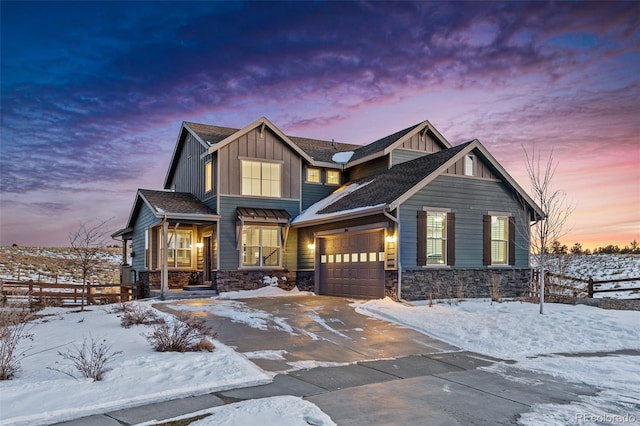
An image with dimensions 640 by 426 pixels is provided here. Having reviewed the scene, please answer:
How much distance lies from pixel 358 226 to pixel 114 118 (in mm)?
14221

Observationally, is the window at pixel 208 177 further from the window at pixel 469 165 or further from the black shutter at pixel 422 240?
the window at pixel 469 165

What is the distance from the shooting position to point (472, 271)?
17.5 metres

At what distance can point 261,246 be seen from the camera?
21.0m

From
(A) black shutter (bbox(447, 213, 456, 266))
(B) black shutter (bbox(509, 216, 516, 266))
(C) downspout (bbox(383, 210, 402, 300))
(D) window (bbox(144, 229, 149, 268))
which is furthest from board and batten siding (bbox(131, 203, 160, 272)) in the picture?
(B) black shutter (bbox(509, 216, 516, 266))

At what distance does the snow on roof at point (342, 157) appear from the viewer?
23355 mm

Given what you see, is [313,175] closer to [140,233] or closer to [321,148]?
[321,148]

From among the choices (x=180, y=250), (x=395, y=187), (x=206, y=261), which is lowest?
(x=206, y=261)

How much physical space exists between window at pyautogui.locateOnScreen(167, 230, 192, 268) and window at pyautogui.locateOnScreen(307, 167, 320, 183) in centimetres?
616

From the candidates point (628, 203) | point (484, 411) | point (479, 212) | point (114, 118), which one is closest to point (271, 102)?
point (114, 118)

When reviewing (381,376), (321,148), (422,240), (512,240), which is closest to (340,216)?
(422,240)

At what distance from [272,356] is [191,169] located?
632 inches

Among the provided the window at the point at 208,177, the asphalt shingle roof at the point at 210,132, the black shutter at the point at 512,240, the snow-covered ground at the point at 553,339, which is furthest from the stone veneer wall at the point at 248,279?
the black shutter at the point at 512,240

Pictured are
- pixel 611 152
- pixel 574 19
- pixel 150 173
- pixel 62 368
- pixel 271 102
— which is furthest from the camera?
pixel 150 173

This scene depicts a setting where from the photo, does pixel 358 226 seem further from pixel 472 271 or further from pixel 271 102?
pixel 271 102
